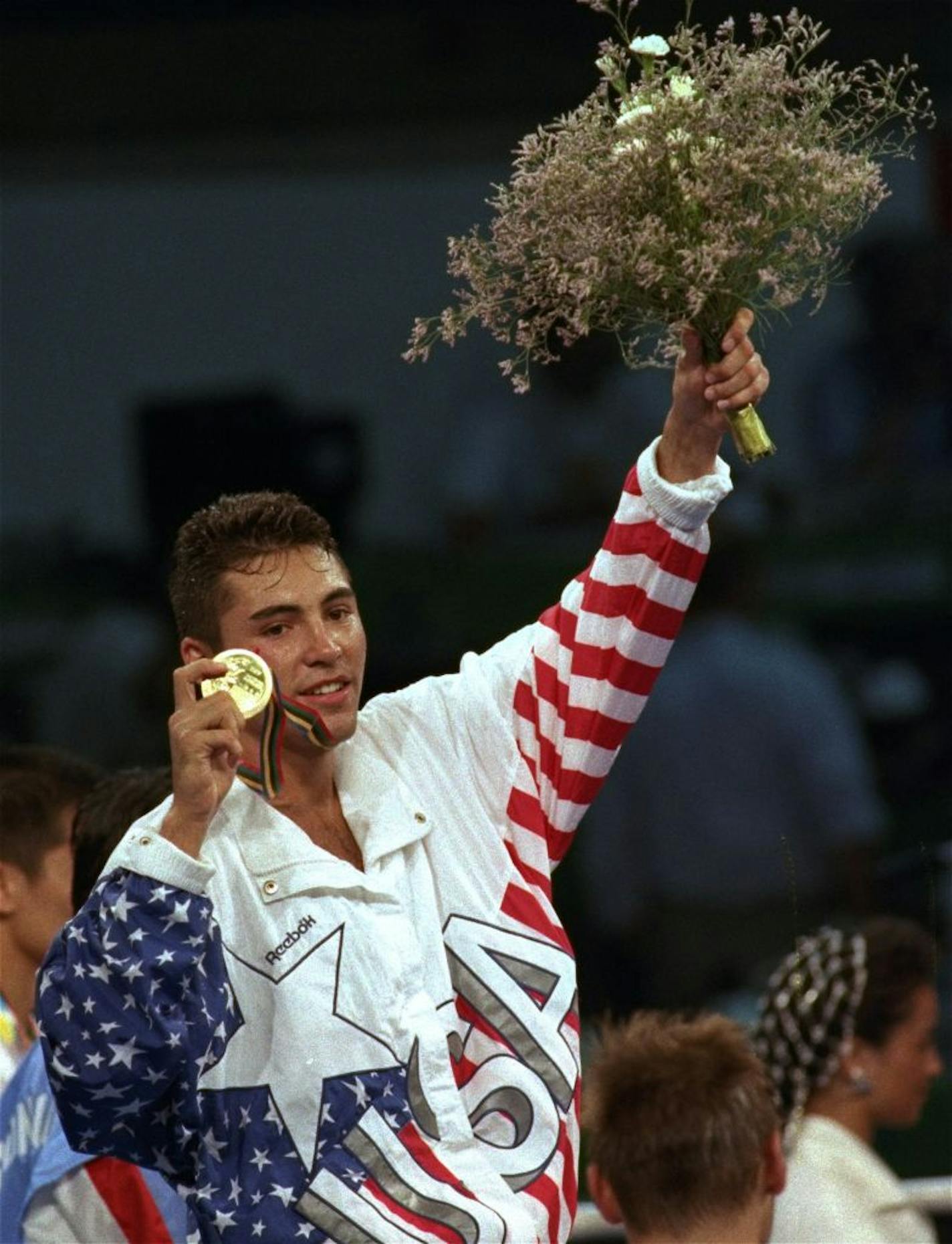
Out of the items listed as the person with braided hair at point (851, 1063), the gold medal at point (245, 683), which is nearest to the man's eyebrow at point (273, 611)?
the gold medal at point (245, 683)

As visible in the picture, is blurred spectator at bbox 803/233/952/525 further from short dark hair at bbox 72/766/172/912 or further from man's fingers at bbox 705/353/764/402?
man's fingers at bbox 705/353/764/402

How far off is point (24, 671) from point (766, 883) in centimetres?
230

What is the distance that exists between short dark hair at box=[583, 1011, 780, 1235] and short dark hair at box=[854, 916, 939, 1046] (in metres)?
0.90

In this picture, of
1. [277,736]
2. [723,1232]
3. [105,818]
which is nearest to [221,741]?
[277,736]

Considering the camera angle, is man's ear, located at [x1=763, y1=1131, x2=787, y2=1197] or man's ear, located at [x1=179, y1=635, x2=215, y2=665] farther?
man's ear, located at [x1=763, y1=1131, x2=787, y2=1197]

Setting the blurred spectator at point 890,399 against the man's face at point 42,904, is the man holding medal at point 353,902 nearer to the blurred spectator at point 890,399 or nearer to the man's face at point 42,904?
the man's face at point 42,904

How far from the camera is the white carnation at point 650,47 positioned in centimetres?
271

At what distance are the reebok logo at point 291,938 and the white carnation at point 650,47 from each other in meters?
1.13

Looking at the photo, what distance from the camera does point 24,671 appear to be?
6609 millimetres

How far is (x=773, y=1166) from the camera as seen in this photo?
126 inches

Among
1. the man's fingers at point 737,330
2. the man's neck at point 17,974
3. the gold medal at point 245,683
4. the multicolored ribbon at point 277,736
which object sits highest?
the man's fingers at point 737,330

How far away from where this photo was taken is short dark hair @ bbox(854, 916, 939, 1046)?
414cm

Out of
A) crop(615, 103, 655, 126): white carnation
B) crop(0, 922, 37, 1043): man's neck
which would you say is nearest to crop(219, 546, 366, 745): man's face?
crop(615, 103, 655, 126): white carnation

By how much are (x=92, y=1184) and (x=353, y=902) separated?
84 centimetres
